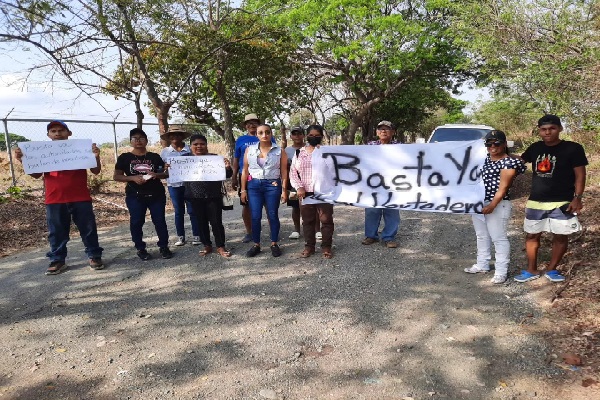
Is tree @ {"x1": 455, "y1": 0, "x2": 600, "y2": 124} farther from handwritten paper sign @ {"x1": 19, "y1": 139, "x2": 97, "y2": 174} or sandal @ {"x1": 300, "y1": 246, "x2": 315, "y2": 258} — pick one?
handwritten paper sign @ {"x1": 19, "y1": 139, "x2": 97, "y2": 174}

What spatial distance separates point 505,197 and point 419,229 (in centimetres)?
255

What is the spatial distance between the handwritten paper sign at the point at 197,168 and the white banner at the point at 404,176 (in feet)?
4.00

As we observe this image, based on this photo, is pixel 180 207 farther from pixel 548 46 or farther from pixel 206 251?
pixel 548 46

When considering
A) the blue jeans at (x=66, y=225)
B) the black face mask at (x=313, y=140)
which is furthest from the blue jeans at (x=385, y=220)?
the blue jeans at (x=66, y=225)

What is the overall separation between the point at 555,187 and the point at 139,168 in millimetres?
4576

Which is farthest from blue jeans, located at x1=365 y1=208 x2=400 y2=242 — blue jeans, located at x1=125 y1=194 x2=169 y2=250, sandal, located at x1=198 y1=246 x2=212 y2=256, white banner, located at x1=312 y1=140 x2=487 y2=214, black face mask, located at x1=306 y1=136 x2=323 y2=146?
blue jeans, located at x1=125 y1=194 x2=169 y2=250

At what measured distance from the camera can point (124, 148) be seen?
41.0 feet

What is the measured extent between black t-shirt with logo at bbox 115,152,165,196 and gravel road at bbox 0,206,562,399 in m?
0.91

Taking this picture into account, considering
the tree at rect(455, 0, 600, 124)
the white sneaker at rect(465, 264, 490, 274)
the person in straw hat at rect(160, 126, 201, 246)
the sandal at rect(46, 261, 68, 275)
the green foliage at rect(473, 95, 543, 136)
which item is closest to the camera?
the white sneaker at rect(465, 264, 490, 274)

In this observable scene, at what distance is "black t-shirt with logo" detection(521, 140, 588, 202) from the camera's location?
13.3 ft

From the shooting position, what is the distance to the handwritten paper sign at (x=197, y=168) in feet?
17.9

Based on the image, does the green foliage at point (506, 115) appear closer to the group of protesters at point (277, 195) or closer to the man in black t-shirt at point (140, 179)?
the group of protesters at point (277, 195)

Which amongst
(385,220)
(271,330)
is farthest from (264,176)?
(271,330)

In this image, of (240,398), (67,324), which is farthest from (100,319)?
(240,398)
